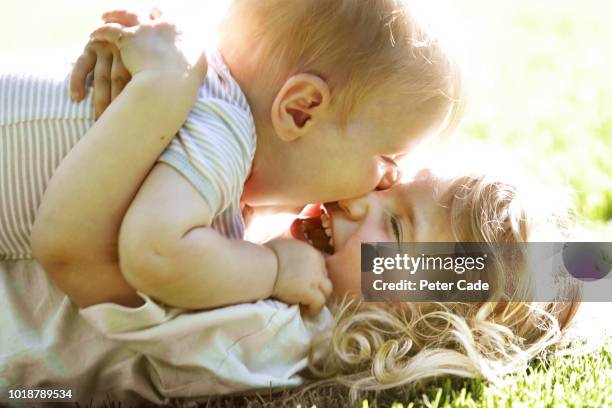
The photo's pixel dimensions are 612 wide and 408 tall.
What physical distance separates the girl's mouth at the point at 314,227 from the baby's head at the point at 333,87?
141mm

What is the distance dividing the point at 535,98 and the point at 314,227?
353 centimetres

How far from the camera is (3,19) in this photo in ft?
28.1

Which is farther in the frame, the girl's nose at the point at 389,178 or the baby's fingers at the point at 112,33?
the girl's nose at the point at 389,178

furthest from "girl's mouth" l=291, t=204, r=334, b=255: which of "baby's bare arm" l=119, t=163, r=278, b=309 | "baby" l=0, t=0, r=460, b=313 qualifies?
"baby's bare arm" l=119, t=163, r=278, b=309

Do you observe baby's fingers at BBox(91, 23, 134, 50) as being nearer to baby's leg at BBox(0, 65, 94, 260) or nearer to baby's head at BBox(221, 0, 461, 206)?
baby's leg at BBox(0, 65, 94, 260)

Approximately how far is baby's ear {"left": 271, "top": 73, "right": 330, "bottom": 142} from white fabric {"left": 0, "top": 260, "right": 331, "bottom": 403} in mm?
476

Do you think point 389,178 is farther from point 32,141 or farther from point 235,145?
point 32,141

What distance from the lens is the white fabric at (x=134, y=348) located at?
2.47 m

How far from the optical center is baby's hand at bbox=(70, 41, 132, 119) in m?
2.46

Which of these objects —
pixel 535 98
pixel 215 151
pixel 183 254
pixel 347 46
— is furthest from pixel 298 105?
pixel 535 98

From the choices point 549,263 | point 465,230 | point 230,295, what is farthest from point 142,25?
point 549,263

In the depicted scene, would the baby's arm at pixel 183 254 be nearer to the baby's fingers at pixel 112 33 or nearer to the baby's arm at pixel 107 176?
the baby's arm at pixel 107 176

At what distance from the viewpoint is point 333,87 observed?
2.61 meters

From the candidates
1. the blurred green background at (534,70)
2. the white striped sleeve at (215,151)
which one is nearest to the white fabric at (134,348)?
the white striped sleeve at (215,151)
